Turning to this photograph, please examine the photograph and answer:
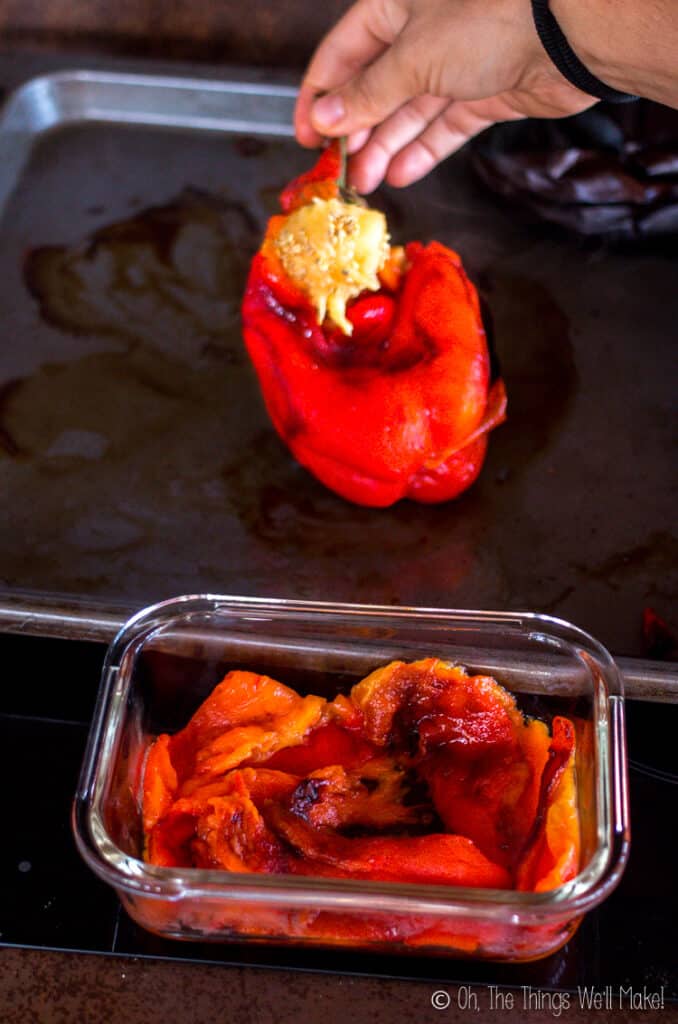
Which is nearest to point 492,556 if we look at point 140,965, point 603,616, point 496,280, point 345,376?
point 603,616

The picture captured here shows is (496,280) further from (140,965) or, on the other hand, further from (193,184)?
(140,965)

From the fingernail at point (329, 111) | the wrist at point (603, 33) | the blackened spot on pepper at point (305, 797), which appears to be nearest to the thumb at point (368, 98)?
the fingernail at point (329, 111)

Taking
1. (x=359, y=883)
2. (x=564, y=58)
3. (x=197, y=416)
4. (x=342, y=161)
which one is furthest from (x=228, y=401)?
(x=359, y=883)

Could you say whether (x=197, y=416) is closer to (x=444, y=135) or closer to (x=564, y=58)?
(x=444, y=135)

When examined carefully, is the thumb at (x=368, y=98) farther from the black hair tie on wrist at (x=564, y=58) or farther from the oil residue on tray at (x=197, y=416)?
the oil residue on tray at (x=197, y=416)

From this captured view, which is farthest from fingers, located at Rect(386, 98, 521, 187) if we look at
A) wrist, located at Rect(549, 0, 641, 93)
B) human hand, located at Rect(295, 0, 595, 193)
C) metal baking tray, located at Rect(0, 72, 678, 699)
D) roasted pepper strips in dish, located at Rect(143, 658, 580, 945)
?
roasted pepper strips in dish, located at Rect(143, 658, 580, 945)

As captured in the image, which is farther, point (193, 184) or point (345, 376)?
point (193, 184)
